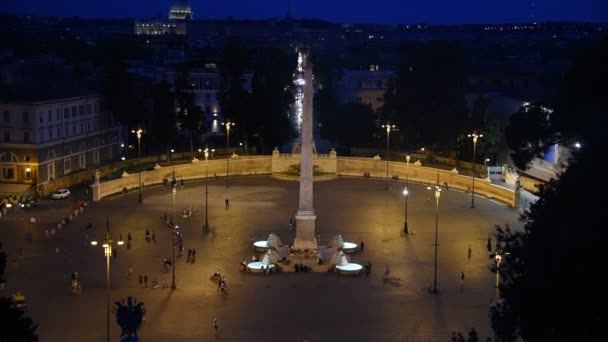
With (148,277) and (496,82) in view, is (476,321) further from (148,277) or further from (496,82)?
(496,82)

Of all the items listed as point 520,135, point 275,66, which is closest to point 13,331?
point 520,135

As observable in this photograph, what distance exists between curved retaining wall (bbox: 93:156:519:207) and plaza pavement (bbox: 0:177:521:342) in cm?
137

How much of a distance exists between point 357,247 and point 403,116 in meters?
27.3

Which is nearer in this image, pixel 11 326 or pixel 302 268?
pixel 11 326

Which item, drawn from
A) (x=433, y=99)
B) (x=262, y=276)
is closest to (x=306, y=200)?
(x=262, y=276)

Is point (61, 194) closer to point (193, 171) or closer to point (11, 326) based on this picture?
point (193, 171)

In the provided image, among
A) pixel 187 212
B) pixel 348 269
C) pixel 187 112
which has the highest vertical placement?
pixel 187 112

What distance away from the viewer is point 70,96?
193 ft

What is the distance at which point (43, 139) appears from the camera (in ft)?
181

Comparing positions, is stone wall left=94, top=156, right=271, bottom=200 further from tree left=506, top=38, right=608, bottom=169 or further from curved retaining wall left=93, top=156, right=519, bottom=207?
tree left=506, top=38, right=608, bottom=169

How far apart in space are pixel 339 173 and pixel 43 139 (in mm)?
19758

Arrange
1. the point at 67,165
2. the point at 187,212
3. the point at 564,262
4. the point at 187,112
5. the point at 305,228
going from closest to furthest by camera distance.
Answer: the point at 564,262, the point at 305,228, the point at 187,212, the point at 67,165, the point at 187,112

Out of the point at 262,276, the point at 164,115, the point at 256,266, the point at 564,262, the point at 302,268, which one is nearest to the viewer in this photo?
the point at 564,262

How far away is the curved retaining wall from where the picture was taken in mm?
54291
